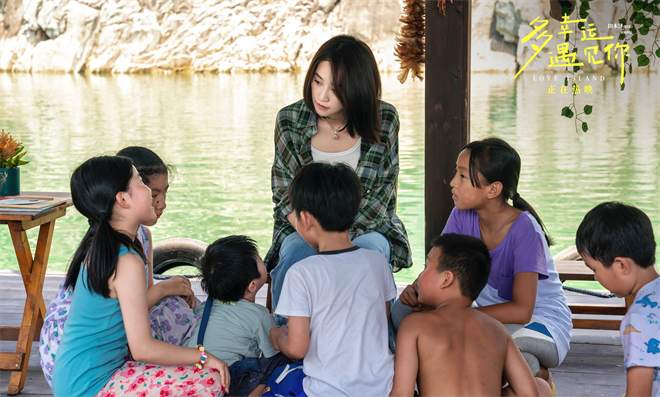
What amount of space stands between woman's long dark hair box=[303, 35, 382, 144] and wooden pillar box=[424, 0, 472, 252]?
0.28 m

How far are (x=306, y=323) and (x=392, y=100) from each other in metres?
16.8

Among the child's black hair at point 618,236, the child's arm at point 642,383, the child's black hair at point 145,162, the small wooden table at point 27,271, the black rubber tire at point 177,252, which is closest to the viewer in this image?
the child's arm at point 642,383

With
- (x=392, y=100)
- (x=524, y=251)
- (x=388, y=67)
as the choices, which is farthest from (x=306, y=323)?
(x=388, y=67)

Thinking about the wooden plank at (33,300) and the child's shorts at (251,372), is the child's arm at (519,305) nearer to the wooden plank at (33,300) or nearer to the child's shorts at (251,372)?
the child's shorts at (251,372)

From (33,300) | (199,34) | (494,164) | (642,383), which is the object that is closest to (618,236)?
(642,383)

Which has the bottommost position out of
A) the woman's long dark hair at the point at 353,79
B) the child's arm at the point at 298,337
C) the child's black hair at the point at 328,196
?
the child's arm at the point at 298,337

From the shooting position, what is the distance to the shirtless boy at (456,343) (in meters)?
1.35

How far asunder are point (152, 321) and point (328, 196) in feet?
2.06

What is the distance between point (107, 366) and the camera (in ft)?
4.80

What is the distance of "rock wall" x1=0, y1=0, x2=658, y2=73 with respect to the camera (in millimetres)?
23672

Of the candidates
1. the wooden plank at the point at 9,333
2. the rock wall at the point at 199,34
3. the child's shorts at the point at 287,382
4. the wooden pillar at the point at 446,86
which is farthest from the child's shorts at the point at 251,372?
the rock wall at the point at 199,34

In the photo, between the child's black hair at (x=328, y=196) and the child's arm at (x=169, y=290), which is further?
the child's arm at (x=169, y=290)

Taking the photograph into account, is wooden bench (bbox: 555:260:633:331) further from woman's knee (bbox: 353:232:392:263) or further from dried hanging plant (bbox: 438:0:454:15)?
dried hanging plant (bbox: 438:0:454:15)

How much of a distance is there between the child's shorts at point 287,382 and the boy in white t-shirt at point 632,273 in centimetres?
74
